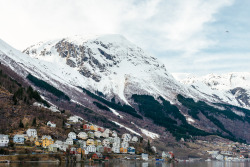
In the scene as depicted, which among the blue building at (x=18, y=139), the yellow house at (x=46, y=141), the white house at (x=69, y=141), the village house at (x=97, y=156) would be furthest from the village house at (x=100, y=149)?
the blue building at (x=18, y=139)

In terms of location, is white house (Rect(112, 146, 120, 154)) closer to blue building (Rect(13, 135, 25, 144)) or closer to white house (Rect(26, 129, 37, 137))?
white house (Rect(26, 129, 37, 137))

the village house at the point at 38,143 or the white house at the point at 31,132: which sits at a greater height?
the white house at the point at 31,132

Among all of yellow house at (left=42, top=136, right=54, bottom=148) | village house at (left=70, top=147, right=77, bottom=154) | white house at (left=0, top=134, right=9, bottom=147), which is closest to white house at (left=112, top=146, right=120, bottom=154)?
village house at (left=70, top=147, right=77, bottom=154)

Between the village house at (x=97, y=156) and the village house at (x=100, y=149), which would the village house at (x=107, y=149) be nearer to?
the village house at (x=100, y=149)

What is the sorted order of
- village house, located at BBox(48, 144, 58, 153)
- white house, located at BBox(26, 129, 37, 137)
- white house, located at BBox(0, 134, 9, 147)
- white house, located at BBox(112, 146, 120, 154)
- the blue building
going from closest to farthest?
white house, located at BBox(0, 134, 9, 147) → the blue building → village house, located at BBox(48, 144, 58, 153) → white house, located at BBox(26, 129, 37, 137) → white house, located at BBox(112, 146, 120, 154)

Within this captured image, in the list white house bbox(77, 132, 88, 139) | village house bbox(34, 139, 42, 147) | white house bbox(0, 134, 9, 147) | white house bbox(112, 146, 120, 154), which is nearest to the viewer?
white house bbox(0, 134, 9, 147)

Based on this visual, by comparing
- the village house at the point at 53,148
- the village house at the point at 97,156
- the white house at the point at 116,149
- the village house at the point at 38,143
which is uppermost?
the village house at the point at 38,143

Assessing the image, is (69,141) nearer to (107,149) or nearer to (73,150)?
(73,150)

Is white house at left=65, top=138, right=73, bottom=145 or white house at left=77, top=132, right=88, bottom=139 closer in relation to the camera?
white house at left=65, top=138, right=73, bottom=145

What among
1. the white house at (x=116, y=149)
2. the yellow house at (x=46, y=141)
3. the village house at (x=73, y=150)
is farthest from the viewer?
the white house at (x=116, y=149)

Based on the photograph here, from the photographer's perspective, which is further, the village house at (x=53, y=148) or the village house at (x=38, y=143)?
the village house at (x=38, y=143)

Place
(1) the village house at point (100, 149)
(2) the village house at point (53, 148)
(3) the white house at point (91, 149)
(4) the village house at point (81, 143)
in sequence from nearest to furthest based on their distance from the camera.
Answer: (2) the village house at point (53, 148), (3) the white house at point (91, 149), (4) the village house at point (81, 143), (1) the village house at point (100, 149)

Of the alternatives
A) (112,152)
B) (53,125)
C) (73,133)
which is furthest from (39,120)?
(112,152)

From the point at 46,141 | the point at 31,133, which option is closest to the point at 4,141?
the point at 31,133
